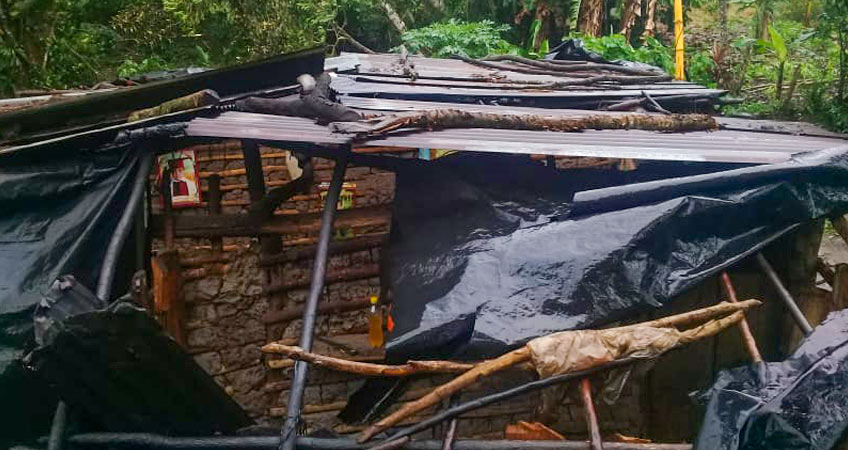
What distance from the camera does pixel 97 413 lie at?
2682 mm

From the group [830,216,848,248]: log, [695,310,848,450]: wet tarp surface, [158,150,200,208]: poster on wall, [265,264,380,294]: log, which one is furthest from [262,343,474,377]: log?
[158,150,200,208]: poster on wall

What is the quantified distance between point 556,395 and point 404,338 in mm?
677

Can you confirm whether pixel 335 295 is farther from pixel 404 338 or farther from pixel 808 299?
pixel 808 299

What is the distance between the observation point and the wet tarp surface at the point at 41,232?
2684 mm

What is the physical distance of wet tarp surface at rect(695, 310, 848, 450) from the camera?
222 cm

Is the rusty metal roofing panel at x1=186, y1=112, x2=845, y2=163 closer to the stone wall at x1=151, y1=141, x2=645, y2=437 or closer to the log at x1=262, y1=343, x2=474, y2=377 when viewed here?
the log at x1=262, y1=343, x2=474, y2=377

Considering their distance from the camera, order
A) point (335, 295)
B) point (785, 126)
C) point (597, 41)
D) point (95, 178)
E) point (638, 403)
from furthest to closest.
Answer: point (597, 41) → point (335, 295) → point (785, 126) → point (638, 403) → point (95, 178)

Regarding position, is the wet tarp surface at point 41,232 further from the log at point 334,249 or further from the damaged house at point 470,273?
the log at point 334,249

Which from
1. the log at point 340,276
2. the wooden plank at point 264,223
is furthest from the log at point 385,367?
the log at point 340,276

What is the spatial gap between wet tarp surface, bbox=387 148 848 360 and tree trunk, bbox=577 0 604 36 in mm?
8372

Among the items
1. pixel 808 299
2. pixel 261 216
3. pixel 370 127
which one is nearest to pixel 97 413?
pixel 370 127

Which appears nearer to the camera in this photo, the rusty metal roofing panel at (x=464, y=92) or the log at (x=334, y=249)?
the rusty metal roofing panel at (x=464, y=92)

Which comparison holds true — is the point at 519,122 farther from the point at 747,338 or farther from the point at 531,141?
the point at 747,338

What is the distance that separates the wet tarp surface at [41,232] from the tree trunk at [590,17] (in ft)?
30.1
